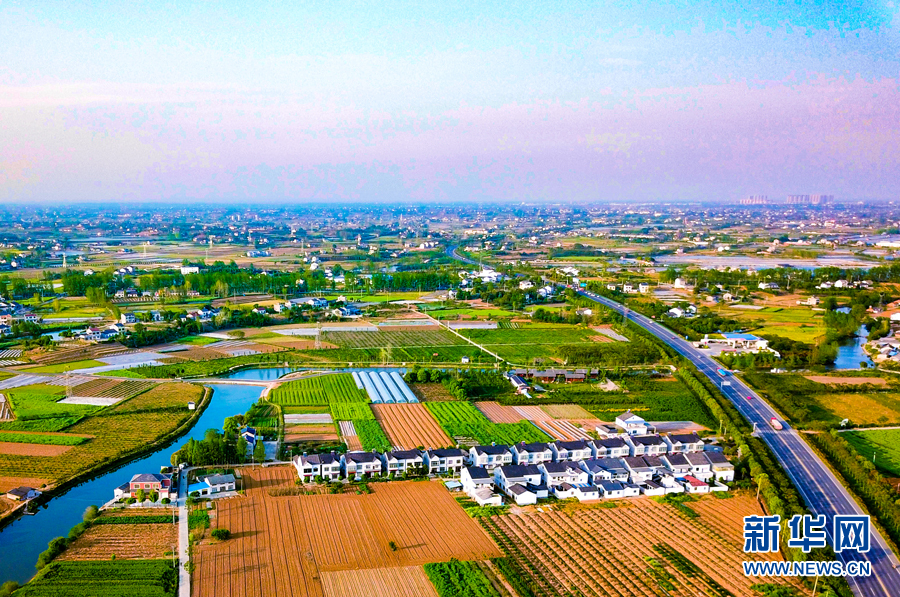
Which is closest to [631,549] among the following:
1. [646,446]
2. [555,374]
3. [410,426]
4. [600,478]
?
[600,478]

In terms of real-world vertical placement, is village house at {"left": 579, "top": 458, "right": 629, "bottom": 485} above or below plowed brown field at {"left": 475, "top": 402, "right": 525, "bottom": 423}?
above

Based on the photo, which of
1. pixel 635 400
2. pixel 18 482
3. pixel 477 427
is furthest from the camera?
pixel 635 400

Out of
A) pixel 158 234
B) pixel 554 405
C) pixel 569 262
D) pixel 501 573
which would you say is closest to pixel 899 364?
pixel 554 405

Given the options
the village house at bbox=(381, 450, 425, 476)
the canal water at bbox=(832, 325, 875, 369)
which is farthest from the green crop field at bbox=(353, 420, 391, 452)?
the canal water at bbox=(832, 325, 875, 369)

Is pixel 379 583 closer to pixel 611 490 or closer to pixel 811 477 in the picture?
pixel 611 490

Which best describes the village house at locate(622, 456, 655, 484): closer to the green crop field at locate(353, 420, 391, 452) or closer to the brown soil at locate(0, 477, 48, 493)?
the green crop field at locate(353, 420, 391, 452)

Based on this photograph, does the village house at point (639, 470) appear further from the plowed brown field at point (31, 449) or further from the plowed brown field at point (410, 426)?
the plowed brown field at point (31, 449)

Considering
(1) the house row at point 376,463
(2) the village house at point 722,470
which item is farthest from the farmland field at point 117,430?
(2) the village house at point 722,470
